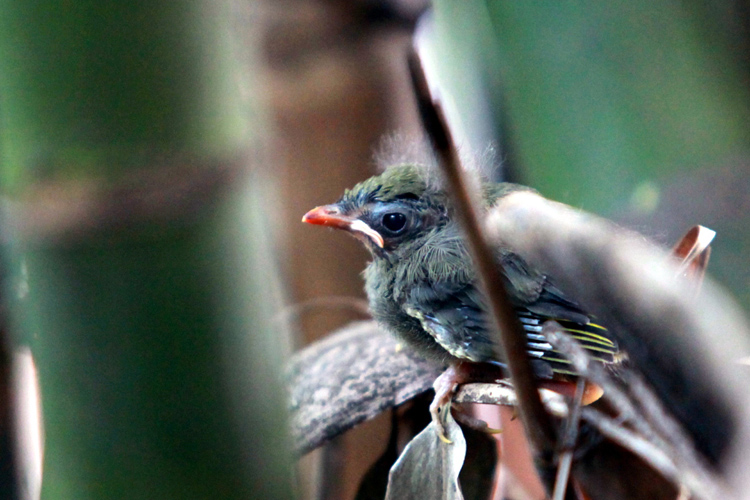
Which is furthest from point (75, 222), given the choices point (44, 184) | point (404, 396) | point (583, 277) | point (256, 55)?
point (256, 55)

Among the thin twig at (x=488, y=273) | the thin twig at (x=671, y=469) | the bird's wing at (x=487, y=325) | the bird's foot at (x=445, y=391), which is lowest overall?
the bird's foot at (x=445, y=391)

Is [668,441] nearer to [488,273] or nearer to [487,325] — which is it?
[488,273]

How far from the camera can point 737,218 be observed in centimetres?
80

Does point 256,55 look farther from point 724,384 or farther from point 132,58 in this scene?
point 724,384

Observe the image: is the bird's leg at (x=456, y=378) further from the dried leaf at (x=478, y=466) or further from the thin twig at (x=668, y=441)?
the thin twig at (x=668, y=441)

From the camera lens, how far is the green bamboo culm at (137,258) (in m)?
0.35

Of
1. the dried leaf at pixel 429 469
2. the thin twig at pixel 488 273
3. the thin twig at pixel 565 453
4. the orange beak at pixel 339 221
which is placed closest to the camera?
the thin twig at pixel 488 273

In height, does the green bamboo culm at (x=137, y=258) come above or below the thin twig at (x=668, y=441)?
above

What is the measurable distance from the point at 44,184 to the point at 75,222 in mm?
28

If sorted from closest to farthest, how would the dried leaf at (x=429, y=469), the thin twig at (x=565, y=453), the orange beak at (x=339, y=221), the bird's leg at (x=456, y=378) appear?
1. the thin twig at (x=565, y=453)
2. the dried leaf at (x=429, y=469)
3. the bird's leg at (x=456, y=378)
4. the orange beak at (x=339, y=221)

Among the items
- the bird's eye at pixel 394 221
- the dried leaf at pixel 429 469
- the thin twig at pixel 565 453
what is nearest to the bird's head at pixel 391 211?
the bird's eye at pixel 394 221

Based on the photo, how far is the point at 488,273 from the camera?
309 mm

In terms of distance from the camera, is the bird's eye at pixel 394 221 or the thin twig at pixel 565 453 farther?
the bird's eye at pixel 394 221

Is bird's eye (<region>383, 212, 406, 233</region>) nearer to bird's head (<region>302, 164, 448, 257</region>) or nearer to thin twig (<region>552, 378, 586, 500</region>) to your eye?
bird's head (<region>302, 164, 448, 257</region>)
